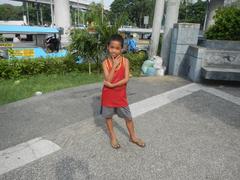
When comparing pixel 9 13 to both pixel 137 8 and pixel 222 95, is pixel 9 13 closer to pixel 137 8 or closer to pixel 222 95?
Answer: pixel 137 8

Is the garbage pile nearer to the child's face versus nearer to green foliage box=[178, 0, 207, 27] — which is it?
the child's face

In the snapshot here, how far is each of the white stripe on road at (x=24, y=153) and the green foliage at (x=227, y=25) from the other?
296 inches

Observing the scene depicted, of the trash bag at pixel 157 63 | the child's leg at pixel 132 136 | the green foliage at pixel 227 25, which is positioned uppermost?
the green foliage at pixel 227 25

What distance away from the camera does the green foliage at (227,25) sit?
8.01 metres

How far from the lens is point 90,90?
21.3ft

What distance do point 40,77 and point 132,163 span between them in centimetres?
600

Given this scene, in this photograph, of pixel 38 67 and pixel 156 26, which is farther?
pixel 156 26

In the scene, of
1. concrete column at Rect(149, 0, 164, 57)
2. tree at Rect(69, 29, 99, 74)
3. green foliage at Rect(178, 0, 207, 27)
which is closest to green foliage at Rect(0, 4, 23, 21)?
green foliage at Rect(178, 0, 207, 27)

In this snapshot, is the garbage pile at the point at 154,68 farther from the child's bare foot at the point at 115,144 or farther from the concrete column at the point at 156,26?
the child's bare foot at the point at 115,144

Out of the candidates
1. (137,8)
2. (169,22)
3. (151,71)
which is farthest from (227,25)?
(137,8)

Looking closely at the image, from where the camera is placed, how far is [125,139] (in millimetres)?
3584

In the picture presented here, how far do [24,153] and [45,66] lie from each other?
18.7 ft

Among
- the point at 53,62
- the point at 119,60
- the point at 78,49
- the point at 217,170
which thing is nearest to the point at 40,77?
the point at 53,62

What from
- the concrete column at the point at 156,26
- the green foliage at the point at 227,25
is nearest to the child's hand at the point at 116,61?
the green foliage at the point at 227,25
